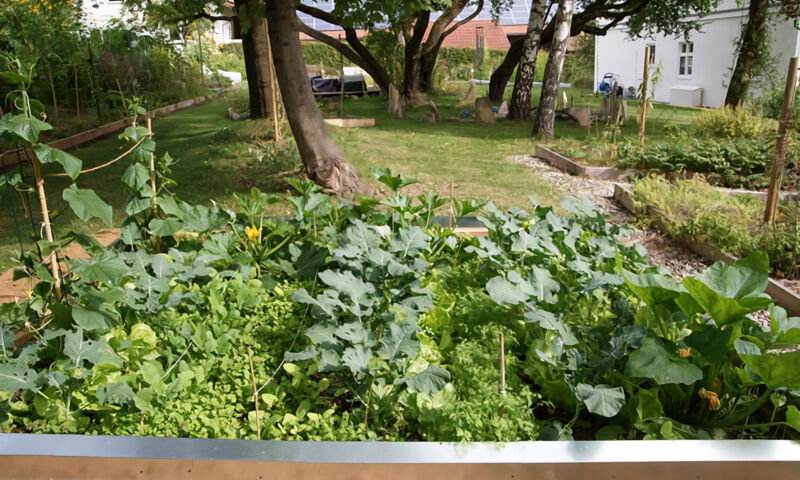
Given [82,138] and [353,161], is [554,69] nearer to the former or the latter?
[353,161]

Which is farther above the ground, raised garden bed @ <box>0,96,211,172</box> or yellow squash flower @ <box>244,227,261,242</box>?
raised garden bed @ <box>0,96,211,172</box>

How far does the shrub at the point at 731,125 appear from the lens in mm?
9312

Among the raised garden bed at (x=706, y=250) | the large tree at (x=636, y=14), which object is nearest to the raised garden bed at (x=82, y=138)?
the raised garden bed at (x=706, y=250)

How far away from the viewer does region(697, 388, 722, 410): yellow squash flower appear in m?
1.95

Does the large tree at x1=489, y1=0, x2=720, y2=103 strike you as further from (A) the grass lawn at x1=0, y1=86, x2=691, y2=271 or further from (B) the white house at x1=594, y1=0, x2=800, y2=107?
(A) the grass lawn at x1=0, y1=86, x2=691, y2=271

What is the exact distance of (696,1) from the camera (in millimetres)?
14273

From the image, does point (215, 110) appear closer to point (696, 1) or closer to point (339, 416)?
point (696, 1)

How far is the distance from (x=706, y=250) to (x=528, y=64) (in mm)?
9509

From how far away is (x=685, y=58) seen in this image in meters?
21.4

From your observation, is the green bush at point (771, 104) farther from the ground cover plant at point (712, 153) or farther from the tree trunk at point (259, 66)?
the tree trunk at point (259, 66)

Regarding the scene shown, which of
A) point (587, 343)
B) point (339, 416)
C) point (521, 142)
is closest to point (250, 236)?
point (339, 416)

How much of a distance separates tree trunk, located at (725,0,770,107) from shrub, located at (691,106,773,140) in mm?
4216

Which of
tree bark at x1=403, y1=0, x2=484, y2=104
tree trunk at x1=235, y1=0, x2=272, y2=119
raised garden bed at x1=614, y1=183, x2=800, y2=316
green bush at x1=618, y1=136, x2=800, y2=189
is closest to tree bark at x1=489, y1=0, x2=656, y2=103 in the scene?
tree bark at x1=403, y1=0, x2=484, y2=104

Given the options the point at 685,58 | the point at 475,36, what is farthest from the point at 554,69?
the point at 475,36
